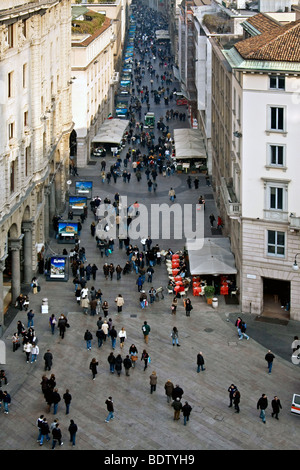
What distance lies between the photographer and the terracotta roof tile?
52.1 metres

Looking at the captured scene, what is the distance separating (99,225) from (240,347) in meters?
25.8

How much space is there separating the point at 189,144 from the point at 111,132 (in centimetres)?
1245

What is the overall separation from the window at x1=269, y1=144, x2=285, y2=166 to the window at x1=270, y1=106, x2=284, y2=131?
1.06m

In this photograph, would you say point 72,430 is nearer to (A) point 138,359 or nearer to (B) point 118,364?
(B) point 118,364

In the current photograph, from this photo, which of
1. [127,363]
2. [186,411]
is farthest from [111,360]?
[186,411]

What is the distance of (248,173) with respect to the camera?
54906mm

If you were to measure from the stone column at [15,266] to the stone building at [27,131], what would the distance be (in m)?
0.06

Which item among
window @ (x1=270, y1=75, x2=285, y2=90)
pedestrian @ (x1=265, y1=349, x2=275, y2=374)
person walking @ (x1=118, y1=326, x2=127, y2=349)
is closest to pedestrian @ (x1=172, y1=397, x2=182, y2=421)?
pedestrian @ (x1=265, y1=349, x2=275, y2=374)

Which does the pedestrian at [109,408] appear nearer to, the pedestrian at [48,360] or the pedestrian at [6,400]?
the pedestrian at [6,400]

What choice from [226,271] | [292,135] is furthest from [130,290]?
[292,135]

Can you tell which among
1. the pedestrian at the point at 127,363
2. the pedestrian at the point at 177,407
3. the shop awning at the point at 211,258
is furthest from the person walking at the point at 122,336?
the pedestrian at the point at 177,407

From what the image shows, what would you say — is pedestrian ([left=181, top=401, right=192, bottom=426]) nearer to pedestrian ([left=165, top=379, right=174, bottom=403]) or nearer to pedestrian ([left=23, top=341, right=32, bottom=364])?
pedestrian ([left=165, top=379, right=174, bottom=403])

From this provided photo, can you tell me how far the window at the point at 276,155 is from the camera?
53.8m
